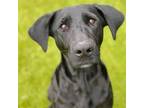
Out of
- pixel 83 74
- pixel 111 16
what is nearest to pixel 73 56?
pixel 83 74

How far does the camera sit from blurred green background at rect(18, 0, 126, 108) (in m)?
3.77

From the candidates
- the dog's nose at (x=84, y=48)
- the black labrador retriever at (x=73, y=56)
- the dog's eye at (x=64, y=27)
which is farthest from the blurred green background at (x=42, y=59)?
the dog's nose at (x=84, y=48)

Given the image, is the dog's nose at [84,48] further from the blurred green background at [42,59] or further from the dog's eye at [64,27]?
the blurred green background at [42,59]

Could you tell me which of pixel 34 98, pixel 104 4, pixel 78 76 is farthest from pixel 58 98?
pixel 104 4

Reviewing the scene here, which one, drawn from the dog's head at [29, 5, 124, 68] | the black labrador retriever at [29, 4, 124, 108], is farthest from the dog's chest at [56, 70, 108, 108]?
the dog's head at [29, 5, 124, 68]

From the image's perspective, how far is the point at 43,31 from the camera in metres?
3.43

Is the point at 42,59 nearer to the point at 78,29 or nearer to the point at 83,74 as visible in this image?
the point at 83,74

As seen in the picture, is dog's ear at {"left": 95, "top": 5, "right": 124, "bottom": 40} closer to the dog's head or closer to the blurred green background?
the dog's head

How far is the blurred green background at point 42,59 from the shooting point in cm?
377

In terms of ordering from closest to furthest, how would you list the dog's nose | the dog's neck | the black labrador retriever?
the dog's nose → the black labrador retriever → the dog's neck

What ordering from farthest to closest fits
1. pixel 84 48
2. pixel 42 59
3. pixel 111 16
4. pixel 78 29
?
pixel 42 59, pixel 111 16, pixel 78 29, pixel 84 48

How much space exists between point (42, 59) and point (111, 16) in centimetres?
60

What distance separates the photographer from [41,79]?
3814 millimetres

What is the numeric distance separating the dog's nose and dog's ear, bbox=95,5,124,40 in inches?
9.6
